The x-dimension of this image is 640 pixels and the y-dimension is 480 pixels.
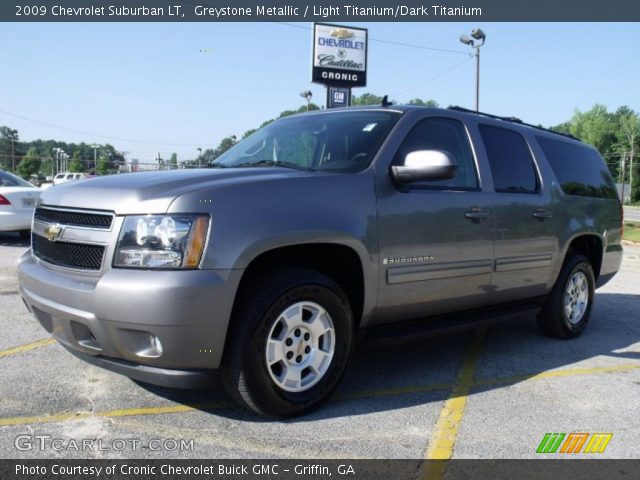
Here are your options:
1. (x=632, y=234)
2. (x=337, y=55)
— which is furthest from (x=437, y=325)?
(x=337, y=55)

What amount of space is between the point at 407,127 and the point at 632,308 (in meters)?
4.84

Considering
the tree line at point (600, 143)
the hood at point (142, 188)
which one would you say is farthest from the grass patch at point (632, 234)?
the tree line at point (600, 143)

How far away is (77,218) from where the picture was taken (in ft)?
10.7

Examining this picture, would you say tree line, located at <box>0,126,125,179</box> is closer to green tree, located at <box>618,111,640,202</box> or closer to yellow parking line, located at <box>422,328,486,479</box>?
yellow parking line, located at <box>422,328,486,479</box>

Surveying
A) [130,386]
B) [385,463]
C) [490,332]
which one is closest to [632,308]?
[490,332]

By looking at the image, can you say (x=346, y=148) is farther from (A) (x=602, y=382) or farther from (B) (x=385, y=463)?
(A) (x=602, y=382)

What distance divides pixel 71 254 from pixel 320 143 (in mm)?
1795

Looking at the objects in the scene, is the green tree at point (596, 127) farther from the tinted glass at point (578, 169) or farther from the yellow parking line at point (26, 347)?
the yellow parking line at point (26, 347)

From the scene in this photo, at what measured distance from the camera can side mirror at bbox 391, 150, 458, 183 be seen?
3.65 metres

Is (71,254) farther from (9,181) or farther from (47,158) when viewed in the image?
(47,158)

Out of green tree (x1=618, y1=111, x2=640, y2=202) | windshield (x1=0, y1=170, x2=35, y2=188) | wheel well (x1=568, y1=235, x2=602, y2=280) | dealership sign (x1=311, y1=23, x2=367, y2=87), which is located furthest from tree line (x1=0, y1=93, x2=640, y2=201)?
wheel well (x1=568, y1=235, x2=602, y2=280)

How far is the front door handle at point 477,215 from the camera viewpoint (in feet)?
13.9

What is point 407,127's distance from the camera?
4.04m

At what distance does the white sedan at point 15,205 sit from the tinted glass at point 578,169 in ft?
28.9
